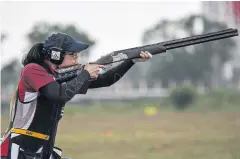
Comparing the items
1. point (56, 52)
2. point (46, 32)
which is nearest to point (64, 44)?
point (56, 52)

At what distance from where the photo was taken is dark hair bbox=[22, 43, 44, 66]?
5.86 metres

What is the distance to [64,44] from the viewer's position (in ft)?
19.3

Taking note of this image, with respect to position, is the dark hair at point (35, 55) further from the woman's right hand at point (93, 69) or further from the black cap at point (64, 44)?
the woman's right hand at point (93, 69)

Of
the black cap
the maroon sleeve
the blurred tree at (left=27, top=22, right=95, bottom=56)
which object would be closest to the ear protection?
the black cap

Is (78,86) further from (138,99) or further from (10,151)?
(138,99)

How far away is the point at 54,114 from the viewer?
5.91 m

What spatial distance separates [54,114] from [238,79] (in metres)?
87.3

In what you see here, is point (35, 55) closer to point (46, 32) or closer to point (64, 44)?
point (64, 44)

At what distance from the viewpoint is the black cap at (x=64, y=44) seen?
231 inches

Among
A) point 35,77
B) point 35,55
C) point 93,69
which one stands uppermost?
point 35,55

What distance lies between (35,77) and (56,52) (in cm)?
29

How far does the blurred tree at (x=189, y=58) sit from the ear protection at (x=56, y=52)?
76.4 metres

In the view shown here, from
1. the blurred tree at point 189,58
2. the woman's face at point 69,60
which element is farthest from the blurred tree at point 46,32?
the woman's face at point 69,60

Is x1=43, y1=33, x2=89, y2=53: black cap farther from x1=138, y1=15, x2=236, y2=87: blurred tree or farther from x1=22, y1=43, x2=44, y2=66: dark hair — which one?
x1=138, y1=15, x2=236, y2=87: blurred tree
